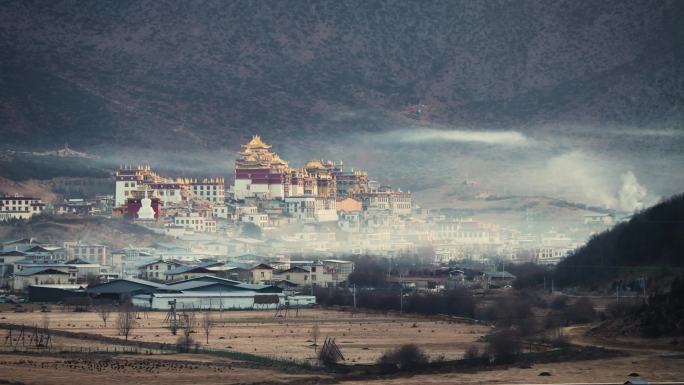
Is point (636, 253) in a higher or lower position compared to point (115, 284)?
higher

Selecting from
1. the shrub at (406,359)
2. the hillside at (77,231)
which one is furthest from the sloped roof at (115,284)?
the hillside at (77,231)

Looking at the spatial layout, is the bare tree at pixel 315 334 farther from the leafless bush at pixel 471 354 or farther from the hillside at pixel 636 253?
the hillside at pixel 636 253

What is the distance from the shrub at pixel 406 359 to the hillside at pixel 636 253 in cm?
1893

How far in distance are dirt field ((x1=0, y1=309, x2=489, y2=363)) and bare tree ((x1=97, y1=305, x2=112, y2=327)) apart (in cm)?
21

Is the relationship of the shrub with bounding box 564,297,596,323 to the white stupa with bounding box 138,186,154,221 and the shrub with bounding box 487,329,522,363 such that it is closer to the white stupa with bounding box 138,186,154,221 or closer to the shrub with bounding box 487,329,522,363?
the shrub with bounding box 487,329,522,363

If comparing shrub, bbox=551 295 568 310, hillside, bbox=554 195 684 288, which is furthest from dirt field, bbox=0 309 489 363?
hillside, bbox=554 195 684 288

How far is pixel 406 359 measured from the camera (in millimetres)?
48875

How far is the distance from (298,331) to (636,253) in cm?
1711

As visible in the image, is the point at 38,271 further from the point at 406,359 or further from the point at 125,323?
the point at 406,359

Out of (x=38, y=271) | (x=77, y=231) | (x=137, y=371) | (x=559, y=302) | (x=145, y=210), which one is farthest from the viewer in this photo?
(x=145, y=210)

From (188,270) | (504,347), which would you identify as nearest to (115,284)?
(188,270)

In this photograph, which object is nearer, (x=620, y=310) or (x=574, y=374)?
(x=574, y=374)

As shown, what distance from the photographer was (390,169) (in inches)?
6644

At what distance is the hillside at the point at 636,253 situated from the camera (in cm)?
7038
